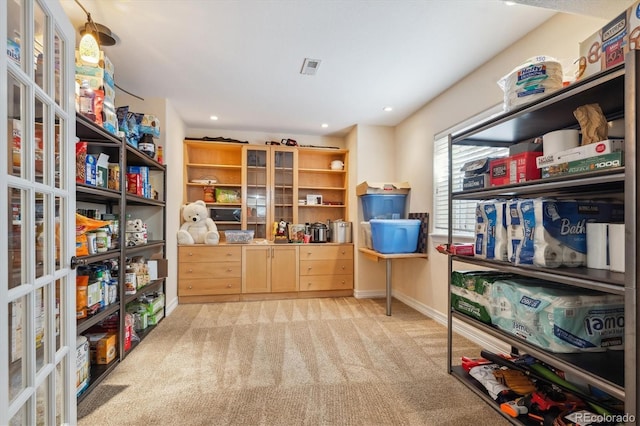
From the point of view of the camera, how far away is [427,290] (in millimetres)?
3338

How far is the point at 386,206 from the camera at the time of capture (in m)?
3.87

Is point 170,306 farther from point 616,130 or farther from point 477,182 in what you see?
point 616,130

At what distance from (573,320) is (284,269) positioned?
123 inches

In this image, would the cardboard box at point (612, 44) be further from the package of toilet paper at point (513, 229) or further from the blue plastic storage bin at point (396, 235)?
the blue plastic storage bin at point (396, 235)

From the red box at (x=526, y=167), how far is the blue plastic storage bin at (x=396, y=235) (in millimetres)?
1812

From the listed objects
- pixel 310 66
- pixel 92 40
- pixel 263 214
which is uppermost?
pixel 310 66

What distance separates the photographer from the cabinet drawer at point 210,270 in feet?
12.2

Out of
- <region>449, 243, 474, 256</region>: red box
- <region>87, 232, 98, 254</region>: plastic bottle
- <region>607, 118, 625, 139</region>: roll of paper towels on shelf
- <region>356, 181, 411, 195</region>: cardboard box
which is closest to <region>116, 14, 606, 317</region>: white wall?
<region>356, 181, 411, 195</region>: cardboard box

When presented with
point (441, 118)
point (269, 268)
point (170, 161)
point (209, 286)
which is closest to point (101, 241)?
point (170, 161)

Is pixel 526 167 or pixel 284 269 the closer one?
pixel 526 167

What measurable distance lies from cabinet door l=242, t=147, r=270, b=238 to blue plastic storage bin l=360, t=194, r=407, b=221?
5.06ft

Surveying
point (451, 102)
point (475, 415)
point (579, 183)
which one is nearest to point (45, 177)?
point (579, 183)

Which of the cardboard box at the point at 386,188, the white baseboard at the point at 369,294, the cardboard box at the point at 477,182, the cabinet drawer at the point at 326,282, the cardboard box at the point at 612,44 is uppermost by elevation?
the cardboard box at the point at 612,44

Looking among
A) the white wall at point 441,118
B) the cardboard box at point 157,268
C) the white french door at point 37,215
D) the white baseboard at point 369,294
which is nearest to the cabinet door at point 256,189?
the cardboard box at point 157,268
